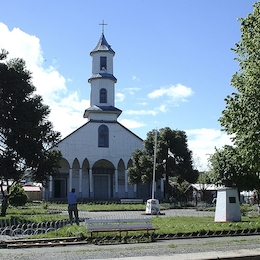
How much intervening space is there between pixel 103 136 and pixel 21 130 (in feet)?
93.7

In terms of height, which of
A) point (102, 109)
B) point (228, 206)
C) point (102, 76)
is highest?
point (102, 76)

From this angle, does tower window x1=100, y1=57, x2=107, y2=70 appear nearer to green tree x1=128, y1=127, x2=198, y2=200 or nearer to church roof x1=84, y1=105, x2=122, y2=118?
church roof x1=84, y1=105, x2=122, y2=118

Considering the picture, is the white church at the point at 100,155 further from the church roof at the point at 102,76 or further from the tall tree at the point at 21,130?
the tall tree at the point at 21,130

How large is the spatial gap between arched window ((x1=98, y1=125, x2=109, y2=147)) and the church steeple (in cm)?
128

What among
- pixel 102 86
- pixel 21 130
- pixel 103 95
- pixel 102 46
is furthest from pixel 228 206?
pixel 102 46

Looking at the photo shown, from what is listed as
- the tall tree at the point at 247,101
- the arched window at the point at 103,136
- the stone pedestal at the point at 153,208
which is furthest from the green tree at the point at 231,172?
the arched window at the point at 103,136

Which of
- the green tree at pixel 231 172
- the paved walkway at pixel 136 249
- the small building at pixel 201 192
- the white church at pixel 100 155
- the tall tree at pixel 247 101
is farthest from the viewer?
the small building at pixel 201 192

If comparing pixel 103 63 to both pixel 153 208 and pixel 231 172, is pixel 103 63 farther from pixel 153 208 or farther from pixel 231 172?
pixel 231 172

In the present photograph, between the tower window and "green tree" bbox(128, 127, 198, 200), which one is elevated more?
the tower window

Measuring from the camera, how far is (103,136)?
51344 millimetres

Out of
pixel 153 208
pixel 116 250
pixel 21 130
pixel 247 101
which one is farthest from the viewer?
pixel 153 208

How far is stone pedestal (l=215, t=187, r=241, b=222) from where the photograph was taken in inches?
754

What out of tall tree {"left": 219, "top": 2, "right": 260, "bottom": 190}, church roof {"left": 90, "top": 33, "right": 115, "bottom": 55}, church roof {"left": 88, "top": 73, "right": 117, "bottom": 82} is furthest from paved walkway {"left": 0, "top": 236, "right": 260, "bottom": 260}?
church roof {"left": 90, "top": 33, "right": 115, "bottom": 55}

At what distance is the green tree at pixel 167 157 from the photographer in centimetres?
4497
